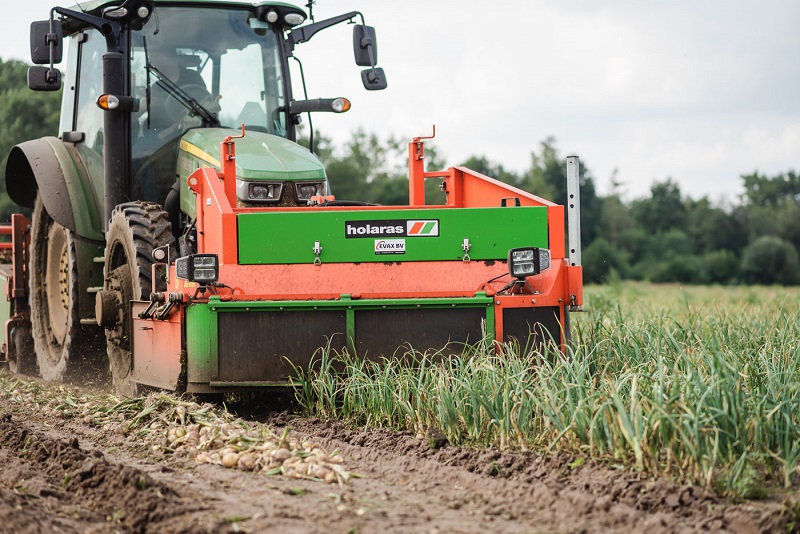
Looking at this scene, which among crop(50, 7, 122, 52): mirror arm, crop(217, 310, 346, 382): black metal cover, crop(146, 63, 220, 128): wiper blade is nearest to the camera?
crop(217, 310, 346, 382): black metal cover

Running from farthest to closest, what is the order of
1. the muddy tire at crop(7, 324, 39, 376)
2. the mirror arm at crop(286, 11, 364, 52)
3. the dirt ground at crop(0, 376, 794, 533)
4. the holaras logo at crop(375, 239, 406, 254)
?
1. the muddy tire at crop(7, 324, 39, 376)
2. the mirror arm at crop(286, 11, 364, 52)
3. the holaras logo at crop(375, 239, 406, 254)
4. the dirt ground at crop(0, 376, 794, 533)

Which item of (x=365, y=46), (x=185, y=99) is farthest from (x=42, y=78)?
(x=365, y=46)

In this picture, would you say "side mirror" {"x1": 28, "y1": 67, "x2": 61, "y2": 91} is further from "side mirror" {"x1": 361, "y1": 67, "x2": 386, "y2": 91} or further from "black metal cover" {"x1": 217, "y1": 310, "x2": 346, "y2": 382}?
"black metal cover" {"x1": 217, "y1": 310, "x2": 346, "y2": 382}

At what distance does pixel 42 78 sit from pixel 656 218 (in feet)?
212

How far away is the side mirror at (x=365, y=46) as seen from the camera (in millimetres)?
8266

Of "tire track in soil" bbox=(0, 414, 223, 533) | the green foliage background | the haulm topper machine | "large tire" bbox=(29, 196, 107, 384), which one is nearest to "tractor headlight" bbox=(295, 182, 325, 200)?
the haulm topper machine

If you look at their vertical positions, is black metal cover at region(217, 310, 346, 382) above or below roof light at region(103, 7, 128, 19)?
below

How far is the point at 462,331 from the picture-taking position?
6.57 metres

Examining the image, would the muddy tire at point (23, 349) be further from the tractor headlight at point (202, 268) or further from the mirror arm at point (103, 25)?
the tractor headlight at point (202, 268)

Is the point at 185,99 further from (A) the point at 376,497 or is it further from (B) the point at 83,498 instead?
(A) the point at 376,497

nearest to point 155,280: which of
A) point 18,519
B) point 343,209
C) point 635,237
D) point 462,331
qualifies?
point 343,209

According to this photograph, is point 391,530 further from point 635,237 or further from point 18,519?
point 635,237

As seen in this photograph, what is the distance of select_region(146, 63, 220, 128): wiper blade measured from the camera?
27.0ft

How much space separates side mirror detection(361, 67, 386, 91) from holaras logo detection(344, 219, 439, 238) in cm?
190
